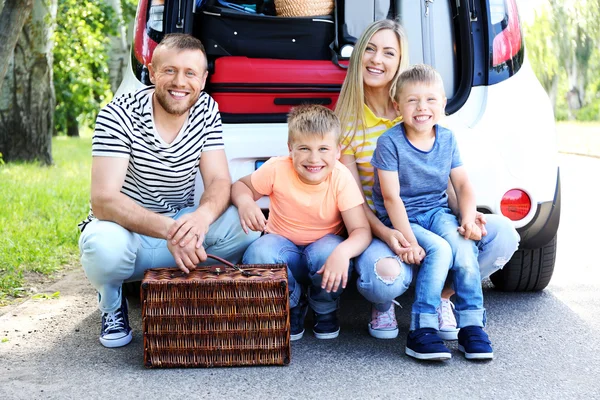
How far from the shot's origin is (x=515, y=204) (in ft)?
11.2

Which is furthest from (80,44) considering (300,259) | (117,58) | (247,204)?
A: (300,259)

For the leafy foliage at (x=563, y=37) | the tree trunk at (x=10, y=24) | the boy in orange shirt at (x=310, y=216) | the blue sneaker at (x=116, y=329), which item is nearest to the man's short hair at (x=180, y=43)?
the boy in orange shirt at (x=310, y=216)

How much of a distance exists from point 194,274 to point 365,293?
66cm

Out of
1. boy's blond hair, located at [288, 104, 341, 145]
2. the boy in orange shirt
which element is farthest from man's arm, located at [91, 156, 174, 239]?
boy's blond hair, located at [288, 104, 341, 145]

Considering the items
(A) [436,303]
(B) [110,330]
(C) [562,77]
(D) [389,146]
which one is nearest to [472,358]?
(A) [436,303]

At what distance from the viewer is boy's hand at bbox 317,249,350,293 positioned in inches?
118

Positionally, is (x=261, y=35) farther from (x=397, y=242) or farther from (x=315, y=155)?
(x=397, y=242)

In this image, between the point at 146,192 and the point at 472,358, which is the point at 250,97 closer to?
the point at 146,192

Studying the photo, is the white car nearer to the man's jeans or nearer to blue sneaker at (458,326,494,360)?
the man's jeans

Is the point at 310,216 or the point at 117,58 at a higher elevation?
the point at 117,58

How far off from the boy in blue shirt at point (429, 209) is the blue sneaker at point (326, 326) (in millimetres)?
379

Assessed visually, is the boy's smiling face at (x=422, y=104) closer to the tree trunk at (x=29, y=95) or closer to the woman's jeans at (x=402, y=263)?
the woman's jeans at (x=402, y=263)

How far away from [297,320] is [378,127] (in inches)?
33.5

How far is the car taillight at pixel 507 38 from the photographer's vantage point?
353 centimetres
